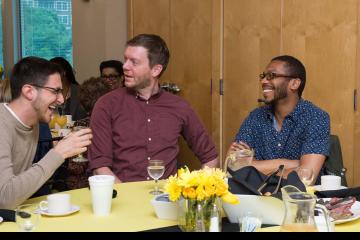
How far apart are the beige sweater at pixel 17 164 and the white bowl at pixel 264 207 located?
728mm

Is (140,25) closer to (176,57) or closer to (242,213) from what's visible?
(176,57)

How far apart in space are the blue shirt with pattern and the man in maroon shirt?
28 centimetres

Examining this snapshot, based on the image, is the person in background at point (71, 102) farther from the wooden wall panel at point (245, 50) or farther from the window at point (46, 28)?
the window at point (46, 28)

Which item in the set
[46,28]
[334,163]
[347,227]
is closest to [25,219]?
[347,227]

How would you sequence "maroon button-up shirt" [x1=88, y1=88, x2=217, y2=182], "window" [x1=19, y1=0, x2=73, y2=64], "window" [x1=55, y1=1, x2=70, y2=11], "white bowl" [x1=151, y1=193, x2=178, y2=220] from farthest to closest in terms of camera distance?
"window" [x1=19, y1=0, x2=73, y2=64] < "window" [x1=55, y1=1, x2=70, y2=11] < "maroon button-up shirt" [x1=88, y1=88, x2=217, y2=182] < "white bowl" [x1=151, y1=193, x2=178, y2=220]

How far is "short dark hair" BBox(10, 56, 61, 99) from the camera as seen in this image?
87.8 inches

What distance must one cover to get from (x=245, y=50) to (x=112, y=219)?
8.86ft

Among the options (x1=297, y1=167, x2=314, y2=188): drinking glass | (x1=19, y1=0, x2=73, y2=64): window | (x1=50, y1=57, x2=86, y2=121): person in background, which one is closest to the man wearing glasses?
(x1=297, y1=167, x2=314, y2=188): drinking glass

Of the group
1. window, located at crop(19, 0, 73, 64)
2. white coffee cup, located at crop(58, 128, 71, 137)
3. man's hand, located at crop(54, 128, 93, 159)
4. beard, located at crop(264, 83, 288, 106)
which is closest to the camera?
man's hand, located at crop(54, 128, 93, 159)

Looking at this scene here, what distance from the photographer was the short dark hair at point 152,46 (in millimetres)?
3086

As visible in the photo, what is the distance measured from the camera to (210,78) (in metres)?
4.62

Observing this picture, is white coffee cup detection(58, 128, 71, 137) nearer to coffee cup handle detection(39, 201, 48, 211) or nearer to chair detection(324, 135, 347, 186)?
chair detection(324, 135, 347, 186)

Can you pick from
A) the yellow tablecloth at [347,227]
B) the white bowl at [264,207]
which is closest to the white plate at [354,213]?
the yellow tablecloth at [347,227]

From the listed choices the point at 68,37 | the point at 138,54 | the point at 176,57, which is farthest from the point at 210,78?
the point at 68,37
